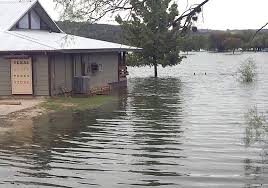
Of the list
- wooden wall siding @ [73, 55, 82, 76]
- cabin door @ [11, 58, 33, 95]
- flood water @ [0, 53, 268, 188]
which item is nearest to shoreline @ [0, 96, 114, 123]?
flood water @ [0, 53, 268, 188]

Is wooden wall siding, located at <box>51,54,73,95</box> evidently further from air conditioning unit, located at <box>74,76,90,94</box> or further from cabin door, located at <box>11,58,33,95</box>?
cabin door, located at <box>11,58,33,95</box>

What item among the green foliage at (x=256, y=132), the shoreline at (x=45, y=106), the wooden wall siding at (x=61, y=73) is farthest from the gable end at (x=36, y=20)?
the green foliage at (x=256, y=132)

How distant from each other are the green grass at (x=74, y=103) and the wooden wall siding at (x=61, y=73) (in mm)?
1034

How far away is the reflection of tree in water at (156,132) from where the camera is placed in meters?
10.2

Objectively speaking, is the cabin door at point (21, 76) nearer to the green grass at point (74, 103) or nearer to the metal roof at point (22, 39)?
the metal roof at point (22, 39)

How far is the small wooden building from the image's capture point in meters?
22.7

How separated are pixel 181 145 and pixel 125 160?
205cm

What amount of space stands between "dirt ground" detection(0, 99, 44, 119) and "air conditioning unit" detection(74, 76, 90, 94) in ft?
10.4

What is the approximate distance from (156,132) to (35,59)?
34.8 feet

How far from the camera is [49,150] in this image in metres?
11.9

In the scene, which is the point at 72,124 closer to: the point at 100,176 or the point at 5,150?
the point at 5,150

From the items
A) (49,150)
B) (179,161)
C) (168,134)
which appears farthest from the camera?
(168,134)

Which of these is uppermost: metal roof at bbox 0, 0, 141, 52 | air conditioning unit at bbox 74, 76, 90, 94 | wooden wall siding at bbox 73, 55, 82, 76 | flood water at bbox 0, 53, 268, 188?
metal roof at bbox 0, 0, 141, 52

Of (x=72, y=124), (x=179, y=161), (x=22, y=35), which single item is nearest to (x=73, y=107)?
(x=72, y=124)
